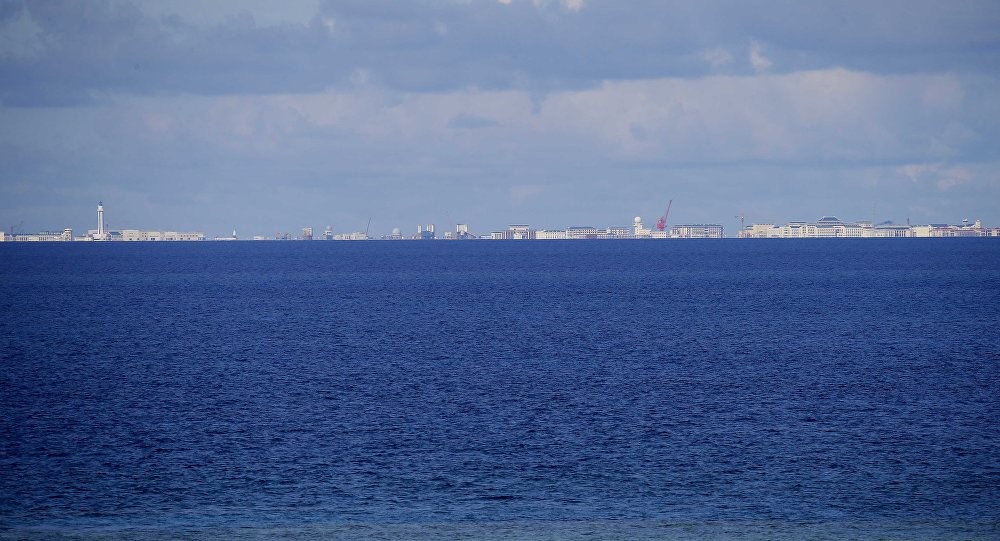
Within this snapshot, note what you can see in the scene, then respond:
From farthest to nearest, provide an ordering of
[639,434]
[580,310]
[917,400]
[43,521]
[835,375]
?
[580,310], [835,375], [917,400], [639,434], [43,521]

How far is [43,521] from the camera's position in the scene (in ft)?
111

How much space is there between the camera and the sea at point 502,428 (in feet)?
114

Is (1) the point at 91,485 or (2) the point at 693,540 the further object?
(1) the point at 91,485

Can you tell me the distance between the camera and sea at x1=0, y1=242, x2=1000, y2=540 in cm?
3462

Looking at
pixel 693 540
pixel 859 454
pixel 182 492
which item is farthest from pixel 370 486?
pixel 859 454

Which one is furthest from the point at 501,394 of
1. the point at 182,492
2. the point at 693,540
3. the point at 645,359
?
the point at 693,540

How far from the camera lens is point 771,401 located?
55.6 metres

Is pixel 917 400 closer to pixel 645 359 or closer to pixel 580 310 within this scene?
pixel 645 359

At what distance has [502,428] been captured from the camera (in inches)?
1901

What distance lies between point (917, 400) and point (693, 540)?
28.4 m

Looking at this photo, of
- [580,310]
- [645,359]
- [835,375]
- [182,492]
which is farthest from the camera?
[580,310]

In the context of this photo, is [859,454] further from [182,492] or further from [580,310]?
[580,310]

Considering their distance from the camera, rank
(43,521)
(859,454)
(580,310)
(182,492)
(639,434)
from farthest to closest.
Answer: (580,310), (639,434), (859,454), (182,492), (43,521)

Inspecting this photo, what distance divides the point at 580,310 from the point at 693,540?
274ft
